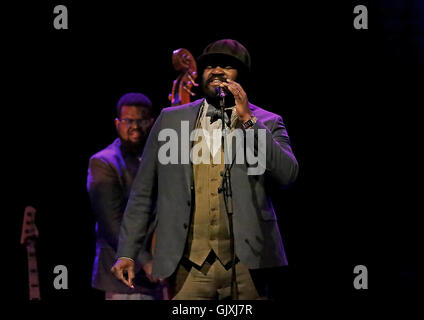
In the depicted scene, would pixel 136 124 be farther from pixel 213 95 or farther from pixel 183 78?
pixel 213 95

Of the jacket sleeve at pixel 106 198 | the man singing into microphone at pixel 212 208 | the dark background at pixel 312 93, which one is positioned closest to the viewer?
the man singing into microphone at pixel 212 208

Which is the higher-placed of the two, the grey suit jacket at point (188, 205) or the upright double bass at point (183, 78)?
the upright double bass at point (183, 78)

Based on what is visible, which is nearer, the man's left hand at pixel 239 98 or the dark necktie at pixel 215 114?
the man's left hand at pixel 239 98

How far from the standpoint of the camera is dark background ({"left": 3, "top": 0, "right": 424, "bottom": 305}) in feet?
14.5

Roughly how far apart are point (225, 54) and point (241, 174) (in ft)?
2.02

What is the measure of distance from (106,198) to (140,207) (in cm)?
142

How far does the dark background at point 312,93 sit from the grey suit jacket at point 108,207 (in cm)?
80

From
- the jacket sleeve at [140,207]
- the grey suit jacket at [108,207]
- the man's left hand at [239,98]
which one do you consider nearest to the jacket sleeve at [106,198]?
the grey suit jacket at [108,207]

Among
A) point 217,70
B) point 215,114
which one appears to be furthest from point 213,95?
point 215,114

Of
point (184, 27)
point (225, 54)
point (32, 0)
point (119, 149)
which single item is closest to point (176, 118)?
point (225, 54)

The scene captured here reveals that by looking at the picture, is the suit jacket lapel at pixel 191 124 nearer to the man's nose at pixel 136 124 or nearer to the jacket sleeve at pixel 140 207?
the jacket sleeve at pixel 140 207

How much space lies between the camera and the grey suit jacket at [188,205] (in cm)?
280

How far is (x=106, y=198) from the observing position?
4332mm

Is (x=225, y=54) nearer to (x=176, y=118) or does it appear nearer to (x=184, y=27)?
(x=176, y=118)
